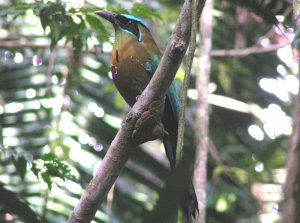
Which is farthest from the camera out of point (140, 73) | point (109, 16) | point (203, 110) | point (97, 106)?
point (97, 106)

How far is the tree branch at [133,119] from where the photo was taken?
4.82ft

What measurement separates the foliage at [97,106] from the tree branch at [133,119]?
89 centimetres

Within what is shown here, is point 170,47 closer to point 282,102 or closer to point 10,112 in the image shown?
point 10,112

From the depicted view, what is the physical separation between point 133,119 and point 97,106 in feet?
7.03

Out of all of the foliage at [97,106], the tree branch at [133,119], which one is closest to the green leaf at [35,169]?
the tree branch at [133,119]

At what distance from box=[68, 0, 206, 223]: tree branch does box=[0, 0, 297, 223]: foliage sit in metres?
0.89

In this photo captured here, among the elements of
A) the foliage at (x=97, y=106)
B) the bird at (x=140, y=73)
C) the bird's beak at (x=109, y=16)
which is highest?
the bird's beak at (x=109, y=16)

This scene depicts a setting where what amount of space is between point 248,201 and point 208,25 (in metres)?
1.14

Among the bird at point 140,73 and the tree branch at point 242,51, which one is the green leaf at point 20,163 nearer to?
the bird at point 140,73

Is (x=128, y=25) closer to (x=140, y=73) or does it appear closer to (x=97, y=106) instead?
(x=140, y=73)

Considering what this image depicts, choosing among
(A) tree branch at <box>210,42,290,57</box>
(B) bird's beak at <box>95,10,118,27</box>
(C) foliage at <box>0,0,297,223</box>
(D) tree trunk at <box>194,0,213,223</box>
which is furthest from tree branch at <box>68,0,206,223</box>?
(A) tree branch at <box>210,42,290,57</box>

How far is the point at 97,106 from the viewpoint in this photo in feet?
12.6

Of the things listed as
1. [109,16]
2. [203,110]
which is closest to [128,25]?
[109,16]

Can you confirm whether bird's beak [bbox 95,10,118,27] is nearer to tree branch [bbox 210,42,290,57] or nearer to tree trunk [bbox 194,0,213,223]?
tree trunk [bbox 194,0,213,223]
